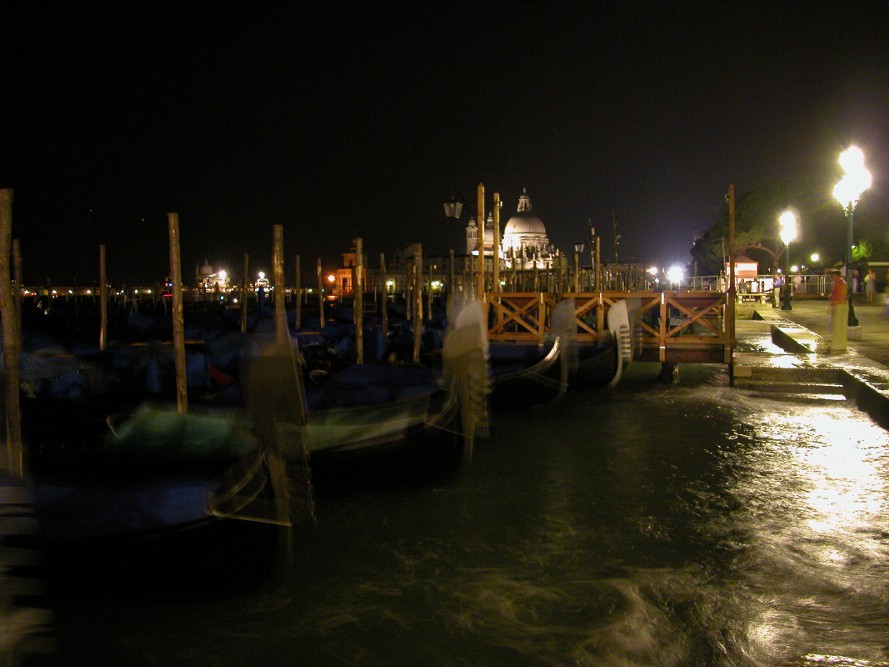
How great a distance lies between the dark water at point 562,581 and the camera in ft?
10.7

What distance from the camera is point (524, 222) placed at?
58.2 m

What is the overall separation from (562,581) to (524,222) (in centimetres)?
5548

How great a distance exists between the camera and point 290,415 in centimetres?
466

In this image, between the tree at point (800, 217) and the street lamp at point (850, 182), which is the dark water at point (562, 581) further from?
the tree at point (800, 217)

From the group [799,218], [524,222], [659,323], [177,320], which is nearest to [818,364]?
[659,323]

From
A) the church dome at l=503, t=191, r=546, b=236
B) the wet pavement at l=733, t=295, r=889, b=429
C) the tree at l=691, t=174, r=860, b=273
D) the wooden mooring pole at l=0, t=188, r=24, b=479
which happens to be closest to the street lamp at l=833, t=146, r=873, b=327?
the wet pavement at l=733, t=295, r=889, b=429

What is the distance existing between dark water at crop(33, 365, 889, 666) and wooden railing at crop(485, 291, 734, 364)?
3.33 metres

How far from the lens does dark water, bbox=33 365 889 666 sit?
128 inches

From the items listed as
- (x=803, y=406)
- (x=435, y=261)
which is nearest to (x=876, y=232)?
(x=803, y=406)

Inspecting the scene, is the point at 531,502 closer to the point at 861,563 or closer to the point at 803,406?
the point at 861,563

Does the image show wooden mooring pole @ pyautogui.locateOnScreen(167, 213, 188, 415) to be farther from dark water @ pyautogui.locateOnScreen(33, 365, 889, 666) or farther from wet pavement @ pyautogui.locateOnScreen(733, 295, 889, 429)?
wet pavement @ pyautogui.locateOnScreen(733, 295, 889, 429)

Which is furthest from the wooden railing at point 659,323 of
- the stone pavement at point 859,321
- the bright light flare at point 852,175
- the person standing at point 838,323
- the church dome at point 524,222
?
the church dome at point 524,222

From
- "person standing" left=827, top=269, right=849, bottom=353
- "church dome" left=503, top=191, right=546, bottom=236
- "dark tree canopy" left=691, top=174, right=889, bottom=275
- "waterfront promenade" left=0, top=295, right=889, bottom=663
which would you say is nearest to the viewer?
"waterfront promenade" left=0, top=295, right=889, bottom=663

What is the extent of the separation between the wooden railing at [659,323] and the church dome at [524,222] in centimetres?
4778
